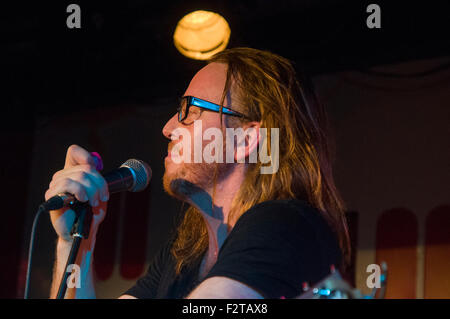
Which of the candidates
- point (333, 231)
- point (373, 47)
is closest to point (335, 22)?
point (373, 47)

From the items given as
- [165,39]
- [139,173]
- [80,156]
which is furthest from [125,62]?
[80,156]

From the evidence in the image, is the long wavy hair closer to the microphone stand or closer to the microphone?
the microphone

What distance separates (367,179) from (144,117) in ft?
7.60

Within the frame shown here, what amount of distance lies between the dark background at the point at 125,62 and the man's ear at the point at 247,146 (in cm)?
220

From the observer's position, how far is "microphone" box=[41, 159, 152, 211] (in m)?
1.36

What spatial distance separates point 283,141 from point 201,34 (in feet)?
7.61

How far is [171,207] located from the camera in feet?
17.1

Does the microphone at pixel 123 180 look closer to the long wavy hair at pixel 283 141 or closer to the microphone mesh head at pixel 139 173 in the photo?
the microphone mesh head at pixel 139 173

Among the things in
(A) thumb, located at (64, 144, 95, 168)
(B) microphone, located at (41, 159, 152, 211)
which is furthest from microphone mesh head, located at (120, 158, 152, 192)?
(A) thumb, located at (64, 144, 95, 168)

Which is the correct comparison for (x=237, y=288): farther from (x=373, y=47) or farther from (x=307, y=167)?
(x=373, y=47)

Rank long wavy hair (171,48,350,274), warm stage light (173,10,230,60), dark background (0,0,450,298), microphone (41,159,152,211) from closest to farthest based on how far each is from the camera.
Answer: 1. microphone (41,159,152,211)
2. long wavy hair (171,48,350,274)
3. warm stage light (173,10,230,60)
4. dark background (0,0,450,298)

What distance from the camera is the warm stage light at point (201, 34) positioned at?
3.92m

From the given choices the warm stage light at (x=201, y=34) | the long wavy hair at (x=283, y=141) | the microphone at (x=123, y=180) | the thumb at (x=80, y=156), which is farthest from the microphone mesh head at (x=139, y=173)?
the warm stage light at (x=201, y=34)

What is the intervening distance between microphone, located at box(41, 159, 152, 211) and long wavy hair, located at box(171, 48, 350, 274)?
356 millimetres
